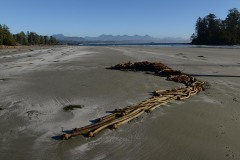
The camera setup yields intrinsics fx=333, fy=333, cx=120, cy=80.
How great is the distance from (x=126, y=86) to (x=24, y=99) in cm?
368

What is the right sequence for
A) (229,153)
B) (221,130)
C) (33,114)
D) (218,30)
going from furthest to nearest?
(218,30)
(33,114)
(221,130)
(229,153)

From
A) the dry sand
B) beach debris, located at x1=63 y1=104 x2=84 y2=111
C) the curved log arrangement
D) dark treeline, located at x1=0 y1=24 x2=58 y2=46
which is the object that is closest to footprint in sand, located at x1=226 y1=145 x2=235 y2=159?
the dry sand

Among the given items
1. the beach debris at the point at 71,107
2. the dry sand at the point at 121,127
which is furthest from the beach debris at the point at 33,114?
the beach debris at the point at 71,107

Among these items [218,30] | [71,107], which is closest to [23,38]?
[218,30]

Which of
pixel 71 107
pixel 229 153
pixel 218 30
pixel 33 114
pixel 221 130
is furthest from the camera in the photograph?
pixel 218 30

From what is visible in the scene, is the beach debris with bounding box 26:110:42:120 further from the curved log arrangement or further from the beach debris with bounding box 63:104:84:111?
the curved log arrangement

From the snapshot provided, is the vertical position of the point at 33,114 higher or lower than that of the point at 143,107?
lower

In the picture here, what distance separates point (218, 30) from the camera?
106 m

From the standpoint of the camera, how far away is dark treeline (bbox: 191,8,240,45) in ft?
324

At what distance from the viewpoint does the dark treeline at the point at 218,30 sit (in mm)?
98750

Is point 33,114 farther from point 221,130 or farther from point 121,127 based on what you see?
point 221,130

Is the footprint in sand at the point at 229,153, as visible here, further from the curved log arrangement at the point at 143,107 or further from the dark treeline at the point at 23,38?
the dark treeline at the point at 23,38

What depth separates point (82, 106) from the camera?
8.52 m

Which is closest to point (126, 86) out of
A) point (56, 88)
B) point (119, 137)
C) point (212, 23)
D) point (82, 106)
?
point (56, 88)
